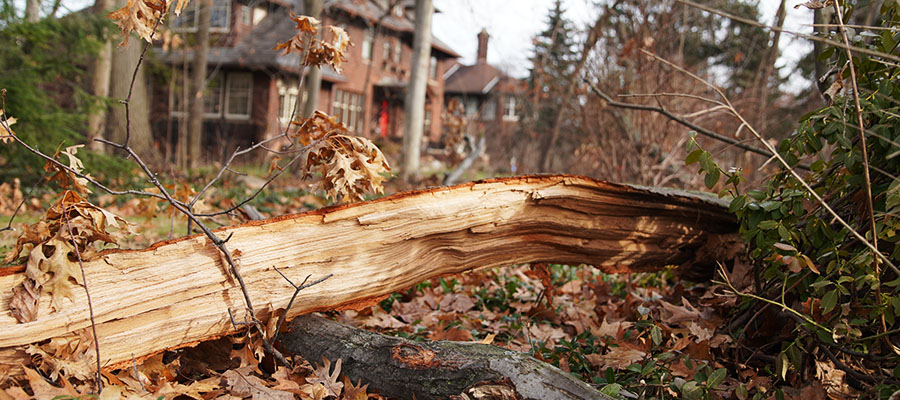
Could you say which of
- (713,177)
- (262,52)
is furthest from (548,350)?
(262,52)

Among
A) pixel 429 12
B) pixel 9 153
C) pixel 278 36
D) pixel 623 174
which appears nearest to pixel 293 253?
pixel 623 174

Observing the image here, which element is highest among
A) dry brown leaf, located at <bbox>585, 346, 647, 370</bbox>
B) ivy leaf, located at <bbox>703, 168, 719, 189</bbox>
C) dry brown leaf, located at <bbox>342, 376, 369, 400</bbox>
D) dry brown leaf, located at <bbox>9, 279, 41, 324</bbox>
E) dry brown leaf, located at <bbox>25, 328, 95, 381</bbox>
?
ivy leaf, located at <bbox>703, 168, 719, 189</bbox>

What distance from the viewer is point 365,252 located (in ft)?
9.34

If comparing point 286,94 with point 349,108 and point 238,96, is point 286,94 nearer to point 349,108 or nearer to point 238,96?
point 238,96

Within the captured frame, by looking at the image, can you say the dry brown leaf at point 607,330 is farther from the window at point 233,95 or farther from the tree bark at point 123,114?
the window at point 233,95

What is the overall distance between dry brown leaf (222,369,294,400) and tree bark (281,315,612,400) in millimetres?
327

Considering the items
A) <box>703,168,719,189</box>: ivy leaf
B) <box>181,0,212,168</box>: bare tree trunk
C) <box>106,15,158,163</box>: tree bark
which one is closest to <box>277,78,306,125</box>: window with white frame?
<box>181,0,212,168</box>: bare tree trunk

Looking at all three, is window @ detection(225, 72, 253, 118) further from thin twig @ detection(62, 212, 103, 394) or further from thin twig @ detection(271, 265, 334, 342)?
thin twig @ detection(62, 212, 103, 394)

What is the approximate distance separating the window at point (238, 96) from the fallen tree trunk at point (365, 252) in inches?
817

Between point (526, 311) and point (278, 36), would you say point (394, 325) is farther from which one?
point (278, 36)

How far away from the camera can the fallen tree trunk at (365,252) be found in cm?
224

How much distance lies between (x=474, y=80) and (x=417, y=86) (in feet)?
88.9

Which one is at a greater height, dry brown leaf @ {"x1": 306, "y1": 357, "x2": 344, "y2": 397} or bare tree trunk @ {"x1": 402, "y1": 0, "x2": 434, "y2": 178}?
bare tree trunk @ {"x1": 402, "y1": 0, "x2": 434, "y2": 178}

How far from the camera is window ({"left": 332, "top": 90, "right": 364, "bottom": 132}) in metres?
25.2
